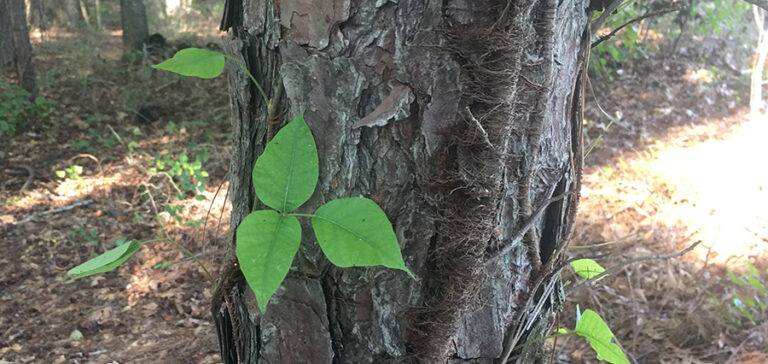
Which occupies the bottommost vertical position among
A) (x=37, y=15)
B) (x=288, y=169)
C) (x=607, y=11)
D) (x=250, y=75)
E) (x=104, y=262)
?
(x=104, y=262)

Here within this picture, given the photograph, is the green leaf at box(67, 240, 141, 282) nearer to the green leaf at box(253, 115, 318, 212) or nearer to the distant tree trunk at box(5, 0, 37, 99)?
the green leaf at box(253, 115, 318, 212)

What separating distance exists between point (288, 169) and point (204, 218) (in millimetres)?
2988

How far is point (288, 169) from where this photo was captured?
76 cm

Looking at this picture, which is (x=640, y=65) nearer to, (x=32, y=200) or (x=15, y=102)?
(x=32, y=200)

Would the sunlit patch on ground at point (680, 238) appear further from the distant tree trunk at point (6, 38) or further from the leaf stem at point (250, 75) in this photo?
the distant tree trunk at point (6, 38)

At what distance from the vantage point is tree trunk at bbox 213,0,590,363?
795mm

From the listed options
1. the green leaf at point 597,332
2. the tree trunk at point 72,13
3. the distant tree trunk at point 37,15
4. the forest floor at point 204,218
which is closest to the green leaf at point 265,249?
the forest floor at point 204,218

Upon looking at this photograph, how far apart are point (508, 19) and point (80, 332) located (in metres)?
2.54

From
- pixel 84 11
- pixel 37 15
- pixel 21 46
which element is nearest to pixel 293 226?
pixel 21 46

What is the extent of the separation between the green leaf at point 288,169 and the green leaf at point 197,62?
188mm

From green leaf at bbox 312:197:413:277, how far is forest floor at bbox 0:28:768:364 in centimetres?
47

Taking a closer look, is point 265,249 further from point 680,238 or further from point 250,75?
point 680,238

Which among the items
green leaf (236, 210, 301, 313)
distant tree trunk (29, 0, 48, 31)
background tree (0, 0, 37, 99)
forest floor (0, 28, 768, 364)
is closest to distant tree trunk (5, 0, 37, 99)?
background tree (0, 0, 37, 99)

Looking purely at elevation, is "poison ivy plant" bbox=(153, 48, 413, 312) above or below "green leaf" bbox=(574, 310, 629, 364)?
above
